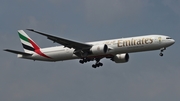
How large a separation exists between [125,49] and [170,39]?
6262 mm

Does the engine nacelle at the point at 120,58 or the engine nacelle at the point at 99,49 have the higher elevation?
the engine nacelle at the point at 120,58

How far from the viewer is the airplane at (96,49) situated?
76.8 metres

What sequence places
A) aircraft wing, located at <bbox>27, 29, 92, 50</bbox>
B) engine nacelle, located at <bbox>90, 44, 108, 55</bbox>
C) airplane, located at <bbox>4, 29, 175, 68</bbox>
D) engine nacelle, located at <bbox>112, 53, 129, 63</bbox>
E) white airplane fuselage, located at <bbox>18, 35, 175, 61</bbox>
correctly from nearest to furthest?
1. white airplane fuselage, located at <bbox>18, 35, 175, 61</bbox>
2. airplane, located at <bbox>4, 29, 175, 68</bbox>
3. engine nacelle, located at <bbox>90, 44, 108, 55</bbox>
4. aircraft wing, located at <bbox>27, 29, 92, 50</bbox>
5. engine nacelle, located at <bbox>112, 53, 129, 63</bbox>

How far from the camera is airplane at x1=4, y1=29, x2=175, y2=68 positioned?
252 feet

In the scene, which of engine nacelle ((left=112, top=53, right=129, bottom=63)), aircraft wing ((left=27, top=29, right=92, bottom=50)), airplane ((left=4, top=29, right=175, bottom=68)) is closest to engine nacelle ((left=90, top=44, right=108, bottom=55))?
airplane ((left=4, top=29, right=175, bottom=68))

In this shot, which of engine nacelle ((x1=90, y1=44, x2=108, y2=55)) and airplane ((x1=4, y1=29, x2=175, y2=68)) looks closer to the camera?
airplane ((x1=4, y1=29, x2=175, y2=68))

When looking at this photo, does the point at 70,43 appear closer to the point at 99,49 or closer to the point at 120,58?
the point at 99,49

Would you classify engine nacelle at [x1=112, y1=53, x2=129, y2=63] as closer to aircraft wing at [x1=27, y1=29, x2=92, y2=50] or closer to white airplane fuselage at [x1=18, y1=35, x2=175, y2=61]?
white airplane fuselage at [x1=18, y1=35, x2=175, y2=61]

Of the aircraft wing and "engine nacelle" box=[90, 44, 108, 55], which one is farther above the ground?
the aircraft wing

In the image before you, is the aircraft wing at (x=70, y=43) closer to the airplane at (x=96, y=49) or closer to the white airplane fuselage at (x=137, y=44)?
the airplane at (x=96, y=49)

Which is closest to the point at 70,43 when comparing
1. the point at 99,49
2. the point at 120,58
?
the point at 99,49

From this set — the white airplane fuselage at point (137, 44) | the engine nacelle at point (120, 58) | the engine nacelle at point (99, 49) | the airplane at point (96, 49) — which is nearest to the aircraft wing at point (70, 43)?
the airplane at point (96, 49)

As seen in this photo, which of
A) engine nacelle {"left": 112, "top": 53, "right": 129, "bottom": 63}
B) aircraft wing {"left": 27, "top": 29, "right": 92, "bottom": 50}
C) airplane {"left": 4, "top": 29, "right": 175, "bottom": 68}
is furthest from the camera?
engine nacelle {"left": 112, "top": 53, "right": 129, "bottom": 63}

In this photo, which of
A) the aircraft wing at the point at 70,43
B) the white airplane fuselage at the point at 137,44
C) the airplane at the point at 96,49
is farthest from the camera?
the aircraft wing at the point at 70,43
